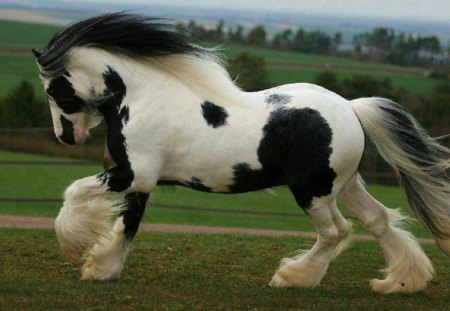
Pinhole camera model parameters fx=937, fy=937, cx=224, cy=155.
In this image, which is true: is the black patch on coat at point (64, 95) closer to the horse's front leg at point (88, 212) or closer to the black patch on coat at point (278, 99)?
the horse's front leg at point (88, 212)

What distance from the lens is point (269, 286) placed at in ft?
23.9

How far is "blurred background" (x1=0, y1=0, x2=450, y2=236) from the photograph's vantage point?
63.0 ft

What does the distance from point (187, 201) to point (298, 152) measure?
15.7 meters

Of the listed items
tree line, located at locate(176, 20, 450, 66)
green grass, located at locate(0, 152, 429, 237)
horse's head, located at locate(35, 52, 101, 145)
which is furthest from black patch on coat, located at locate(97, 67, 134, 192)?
tree line, located at locate(176, 20, 450, 66)

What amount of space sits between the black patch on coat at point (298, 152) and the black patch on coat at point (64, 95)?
1.32 meters

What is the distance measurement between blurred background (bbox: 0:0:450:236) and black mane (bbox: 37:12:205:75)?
229 mm

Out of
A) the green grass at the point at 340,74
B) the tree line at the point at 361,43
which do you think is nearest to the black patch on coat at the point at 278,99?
the green grass at the point at 340,74

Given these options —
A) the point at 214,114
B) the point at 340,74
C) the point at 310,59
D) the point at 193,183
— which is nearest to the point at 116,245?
the point at 193,183

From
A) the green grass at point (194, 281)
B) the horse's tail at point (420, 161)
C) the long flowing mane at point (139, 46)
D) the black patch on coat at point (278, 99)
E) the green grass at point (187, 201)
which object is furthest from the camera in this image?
the green grass at point (187, 201)

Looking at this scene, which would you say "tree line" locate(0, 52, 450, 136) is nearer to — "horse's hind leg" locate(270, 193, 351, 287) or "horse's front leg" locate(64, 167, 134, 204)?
"horse's hind leg" locate(270, 193, 351, 287)

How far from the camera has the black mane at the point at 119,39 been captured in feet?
22.9

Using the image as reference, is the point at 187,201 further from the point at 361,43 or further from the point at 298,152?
the point at 361,43

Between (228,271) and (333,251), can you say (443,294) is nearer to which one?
(333,251)

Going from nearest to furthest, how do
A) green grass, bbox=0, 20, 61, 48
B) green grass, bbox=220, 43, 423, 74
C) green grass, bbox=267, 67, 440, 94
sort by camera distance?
green grass, bbox=267, 67, 440, 94
green grass, bbox=0, 20, 61, 48
green grass, bbox=220, 43, 423, 74
